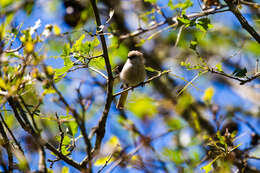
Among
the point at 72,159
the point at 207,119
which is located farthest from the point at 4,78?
the point at 207,119

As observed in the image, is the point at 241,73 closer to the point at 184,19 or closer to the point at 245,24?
the point at 245,24

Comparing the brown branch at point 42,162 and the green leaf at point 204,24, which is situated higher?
the green leaf at point 204,24

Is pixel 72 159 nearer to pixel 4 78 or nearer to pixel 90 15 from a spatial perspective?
pixel 4 78

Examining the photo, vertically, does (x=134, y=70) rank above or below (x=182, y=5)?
below

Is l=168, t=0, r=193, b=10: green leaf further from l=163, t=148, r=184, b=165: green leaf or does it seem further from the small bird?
the small bird

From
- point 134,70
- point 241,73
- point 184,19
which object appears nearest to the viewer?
point 241,73

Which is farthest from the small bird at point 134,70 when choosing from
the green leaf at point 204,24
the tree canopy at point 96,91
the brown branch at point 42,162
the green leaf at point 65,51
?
the brown branch at point 42,162

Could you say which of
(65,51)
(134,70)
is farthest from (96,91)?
(134,70)

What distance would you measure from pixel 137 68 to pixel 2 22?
2.01m

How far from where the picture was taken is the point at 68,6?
3.70 m

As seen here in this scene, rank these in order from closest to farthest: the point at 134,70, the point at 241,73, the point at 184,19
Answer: the point at 241,73 → the point at 184,19 → the point at 134,70

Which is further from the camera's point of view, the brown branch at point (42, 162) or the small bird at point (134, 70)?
the small bird at point (134, 70)

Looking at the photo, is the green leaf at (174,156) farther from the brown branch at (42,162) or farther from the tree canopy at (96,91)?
the brown branch at (42,162)

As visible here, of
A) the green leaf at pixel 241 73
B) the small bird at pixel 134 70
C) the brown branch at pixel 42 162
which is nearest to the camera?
the brown branch at pixel 42 162
